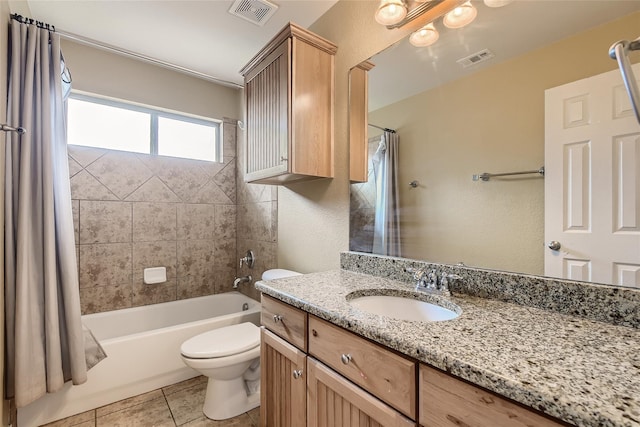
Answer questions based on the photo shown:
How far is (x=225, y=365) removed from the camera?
1604 millimetres

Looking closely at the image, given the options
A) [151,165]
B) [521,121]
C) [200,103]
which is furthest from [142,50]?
[521,121]

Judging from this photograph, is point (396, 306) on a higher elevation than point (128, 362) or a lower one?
higher

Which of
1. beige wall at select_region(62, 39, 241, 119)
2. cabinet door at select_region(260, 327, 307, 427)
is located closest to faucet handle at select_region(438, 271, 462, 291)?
cabinet door at select_region(260, 327, 307, 427)

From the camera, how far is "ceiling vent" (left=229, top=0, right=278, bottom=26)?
176 centimetres

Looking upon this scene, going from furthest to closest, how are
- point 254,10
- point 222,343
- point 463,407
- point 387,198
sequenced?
point 254,10 → point 222,343 → point 387,198 → point 463,407

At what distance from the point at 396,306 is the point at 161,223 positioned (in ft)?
7.51

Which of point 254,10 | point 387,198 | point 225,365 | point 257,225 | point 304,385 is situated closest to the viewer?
point 304,385

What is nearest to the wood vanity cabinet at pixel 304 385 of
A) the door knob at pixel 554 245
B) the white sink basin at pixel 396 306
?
the white sink basin at pixel 396 306

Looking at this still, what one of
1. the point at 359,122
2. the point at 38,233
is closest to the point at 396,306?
the point at 359,122

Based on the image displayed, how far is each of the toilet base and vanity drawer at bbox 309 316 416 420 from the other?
3.36ft

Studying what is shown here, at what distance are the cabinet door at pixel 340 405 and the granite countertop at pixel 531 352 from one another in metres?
0.18

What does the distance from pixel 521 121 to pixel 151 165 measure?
2737 millimetres

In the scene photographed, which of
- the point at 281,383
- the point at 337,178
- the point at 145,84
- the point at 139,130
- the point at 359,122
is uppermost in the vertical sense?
the point at 145,84

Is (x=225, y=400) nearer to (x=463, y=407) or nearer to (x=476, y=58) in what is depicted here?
(x=463, y=407)
